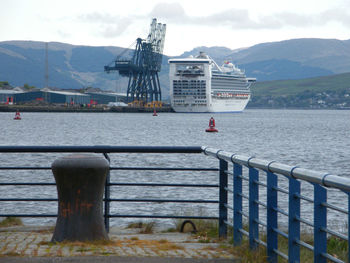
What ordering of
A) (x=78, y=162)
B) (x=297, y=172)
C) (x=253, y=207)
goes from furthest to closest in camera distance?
(x=78, y=162) → (x=253, y=207) → (x=297, y=172)

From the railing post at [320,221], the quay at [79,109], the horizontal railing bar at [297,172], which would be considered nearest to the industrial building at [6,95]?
the quay at [79,109]

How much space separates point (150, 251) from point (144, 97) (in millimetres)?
163521

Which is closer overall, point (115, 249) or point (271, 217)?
point (271, 217)

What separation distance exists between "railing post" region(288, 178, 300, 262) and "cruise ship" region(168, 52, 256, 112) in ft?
475

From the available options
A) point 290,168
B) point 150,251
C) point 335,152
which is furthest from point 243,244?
point 335,152

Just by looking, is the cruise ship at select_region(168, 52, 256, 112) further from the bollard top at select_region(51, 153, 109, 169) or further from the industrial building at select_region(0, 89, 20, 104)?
the bollard top at select_region(51, 153, 109, 169)

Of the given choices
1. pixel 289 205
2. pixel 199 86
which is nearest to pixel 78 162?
pixel 289 205

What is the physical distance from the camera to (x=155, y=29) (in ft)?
562

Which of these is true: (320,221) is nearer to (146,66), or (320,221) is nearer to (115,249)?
(115,249)

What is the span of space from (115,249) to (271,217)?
1.50 m

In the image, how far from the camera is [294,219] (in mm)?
5199

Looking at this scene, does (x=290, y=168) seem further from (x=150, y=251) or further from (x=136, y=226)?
(x=136, y=226)

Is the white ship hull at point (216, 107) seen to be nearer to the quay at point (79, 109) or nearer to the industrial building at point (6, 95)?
the quay at point (79, 109)

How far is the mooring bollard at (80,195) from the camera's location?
251 inches
